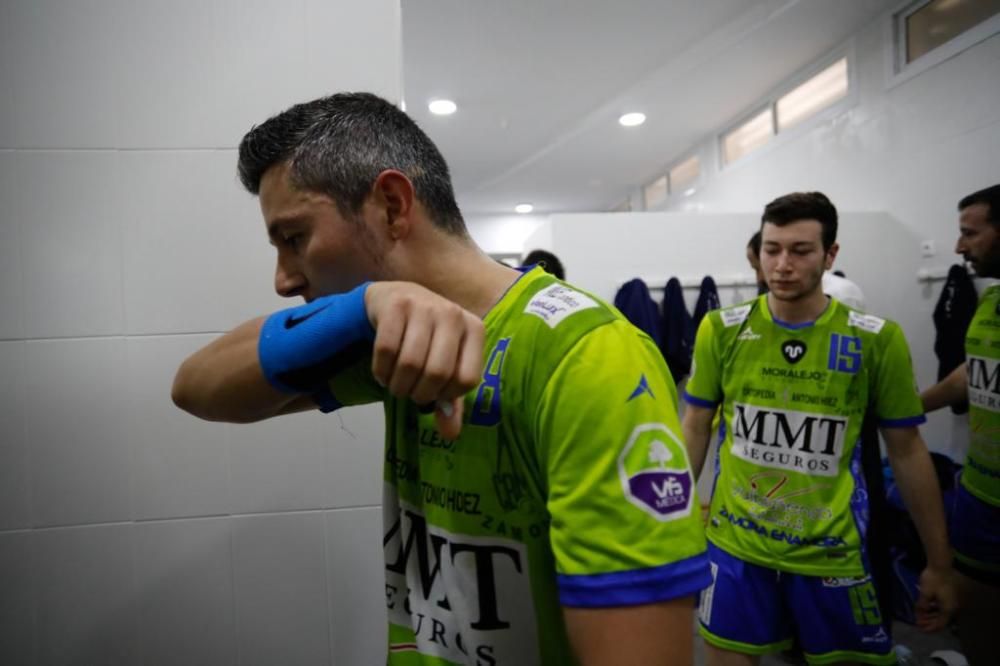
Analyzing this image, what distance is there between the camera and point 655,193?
6.54m

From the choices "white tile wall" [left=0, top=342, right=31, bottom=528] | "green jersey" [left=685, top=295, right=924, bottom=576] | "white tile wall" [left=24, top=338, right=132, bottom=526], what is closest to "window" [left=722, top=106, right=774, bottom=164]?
"green jersey" [left=685, top=295, right=924, bottom=576]

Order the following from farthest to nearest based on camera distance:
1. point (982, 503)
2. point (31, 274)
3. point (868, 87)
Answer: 1. point (868, 87)
2. point (982, 503)
3. point (31, 274)

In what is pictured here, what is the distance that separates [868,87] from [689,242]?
1.39 meters

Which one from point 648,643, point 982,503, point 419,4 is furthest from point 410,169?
point 419,4

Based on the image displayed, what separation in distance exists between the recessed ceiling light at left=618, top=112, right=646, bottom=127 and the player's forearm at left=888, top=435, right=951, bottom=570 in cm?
358

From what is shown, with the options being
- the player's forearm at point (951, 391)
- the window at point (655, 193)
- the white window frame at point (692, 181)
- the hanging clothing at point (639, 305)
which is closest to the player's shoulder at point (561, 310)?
the player's forearm at point (951, 391)

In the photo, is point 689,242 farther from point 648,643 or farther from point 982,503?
point 648,643

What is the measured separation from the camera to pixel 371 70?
48.5 inches

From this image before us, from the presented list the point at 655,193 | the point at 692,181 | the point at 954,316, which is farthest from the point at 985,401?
the point at 655,193

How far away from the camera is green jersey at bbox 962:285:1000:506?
1777 mm

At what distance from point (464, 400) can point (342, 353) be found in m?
0.15

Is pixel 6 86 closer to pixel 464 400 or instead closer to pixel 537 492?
pixel 464 400

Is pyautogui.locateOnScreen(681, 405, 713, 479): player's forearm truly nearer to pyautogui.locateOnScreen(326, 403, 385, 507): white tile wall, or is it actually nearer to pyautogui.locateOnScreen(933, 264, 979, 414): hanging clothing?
pyautogui.locateOnScreen(326, 403, 385, 507): white tile wall

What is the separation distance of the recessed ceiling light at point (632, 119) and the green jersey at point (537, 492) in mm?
4197
